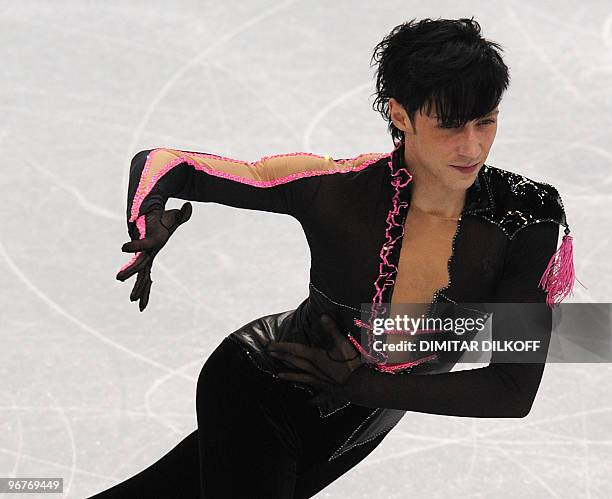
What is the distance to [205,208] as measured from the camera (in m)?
5.14

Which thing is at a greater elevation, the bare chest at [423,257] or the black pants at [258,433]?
the bare chest at [423,257]

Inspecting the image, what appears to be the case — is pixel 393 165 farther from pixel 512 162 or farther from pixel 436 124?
pixel 512 162

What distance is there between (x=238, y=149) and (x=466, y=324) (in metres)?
2.82

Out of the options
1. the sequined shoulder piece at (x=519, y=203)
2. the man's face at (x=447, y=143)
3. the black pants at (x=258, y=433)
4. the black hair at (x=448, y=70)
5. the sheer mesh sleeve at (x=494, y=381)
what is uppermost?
the black hair at (x=448, y=70)

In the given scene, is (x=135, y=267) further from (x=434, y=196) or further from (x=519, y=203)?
(x=519, y=203)

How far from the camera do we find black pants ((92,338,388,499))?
2.88 meters

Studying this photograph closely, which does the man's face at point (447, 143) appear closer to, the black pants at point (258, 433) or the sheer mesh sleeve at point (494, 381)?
the sheer mesh sleeve at point (494, 381)

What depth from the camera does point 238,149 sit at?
553 centimetres

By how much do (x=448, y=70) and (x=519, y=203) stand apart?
38cm

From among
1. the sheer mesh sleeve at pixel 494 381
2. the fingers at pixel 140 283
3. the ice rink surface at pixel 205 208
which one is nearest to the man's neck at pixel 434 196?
the sheer mesh sleeve at pixel 494 381

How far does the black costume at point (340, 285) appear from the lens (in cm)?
266

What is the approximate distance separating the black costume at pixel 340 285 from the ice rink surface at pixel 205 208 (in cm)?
94

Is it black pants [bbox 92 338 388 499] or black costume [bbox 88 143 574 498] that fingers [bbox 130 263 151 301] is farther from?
black pants [bbox 92 338 388 499]

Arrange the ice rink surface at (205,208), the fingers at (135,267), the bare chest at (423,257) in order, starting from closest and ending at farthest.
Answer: the fingers at (135,267)
the bare chest at (423,257)
the ice rink surface at (205,208)
